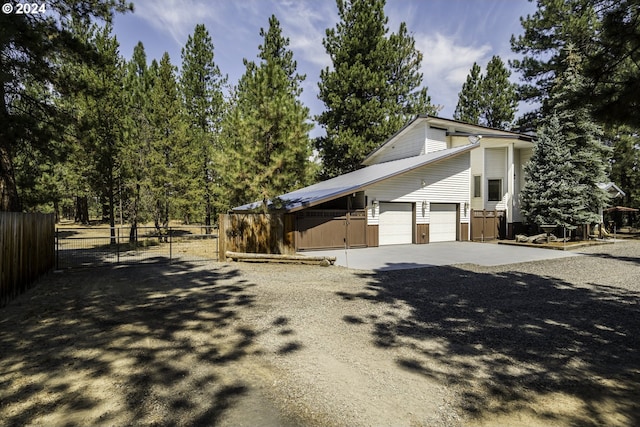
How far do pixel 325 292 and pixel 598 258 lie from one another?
12.3 m

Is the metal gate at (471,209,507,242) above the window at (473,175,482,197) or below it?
below

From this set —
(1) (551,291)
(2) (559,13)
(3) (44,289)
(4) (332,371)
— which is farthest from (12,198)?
(2) (559,13)

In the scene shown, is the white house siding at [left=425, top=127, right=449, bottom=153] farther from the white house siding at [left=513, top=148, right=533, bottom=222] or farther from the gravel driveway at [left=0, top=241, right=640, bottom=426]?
the gravel driveway at [left=0, top=241, right=640, bottom=426]

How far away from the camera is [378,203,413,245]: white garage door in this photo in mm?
17938

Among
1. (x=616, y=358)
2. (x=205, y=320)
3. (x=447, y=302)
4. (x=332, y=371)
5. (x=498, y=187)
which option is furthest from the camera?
(x=498, y=187)

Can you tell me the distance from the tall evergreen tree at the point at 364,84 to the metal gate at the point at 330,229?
11.6 metres

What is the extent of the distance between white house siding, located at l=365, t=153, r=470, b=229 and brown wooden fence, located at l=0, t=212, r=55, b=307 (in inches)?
511

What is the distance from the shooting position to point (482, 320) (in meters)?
5.86

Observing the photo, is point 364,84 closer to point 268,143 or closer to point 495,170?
point 495,170

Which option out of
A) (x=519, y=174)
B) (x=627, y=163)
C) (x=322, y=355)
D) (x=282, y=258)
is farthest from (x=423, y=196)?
(x=627, y=163)

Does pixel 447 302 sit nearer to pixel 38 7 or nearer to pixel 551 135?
pixel 38 7

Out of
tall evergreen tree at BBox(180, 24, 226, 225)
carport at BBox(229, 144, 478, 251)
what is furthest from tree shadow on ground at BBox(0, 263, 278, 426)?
tall evergreen tree at BBox(180, 24, 226, 225)

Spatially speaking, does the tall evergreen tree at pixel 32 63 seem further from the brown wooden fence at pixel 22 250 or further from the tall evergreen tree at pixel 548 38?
the tall evergreen tree at pixel 548 38

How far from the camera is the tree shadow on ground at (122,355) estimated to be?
3.11m
